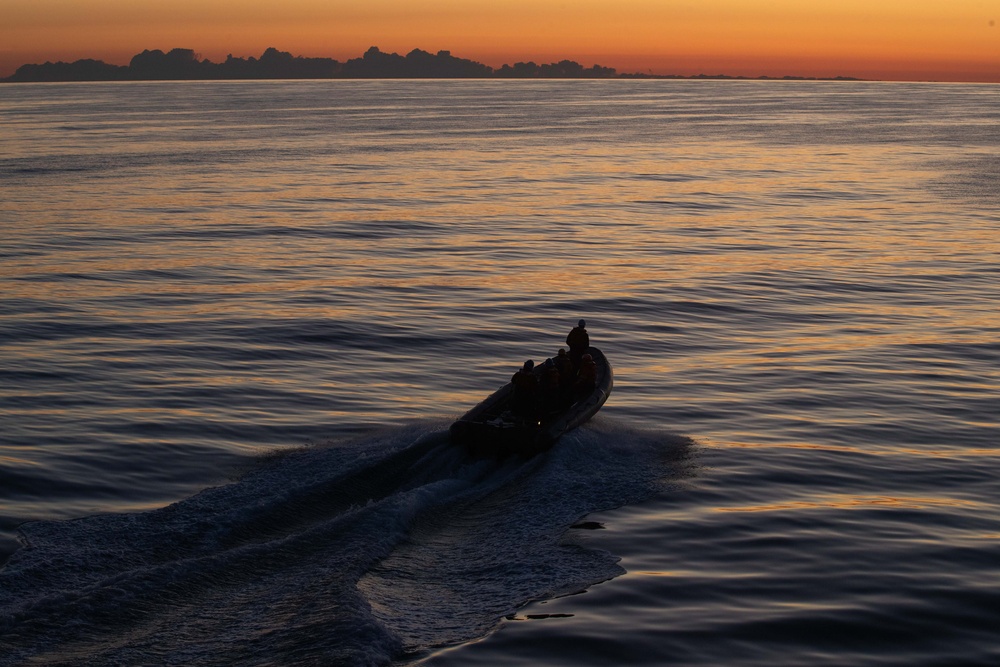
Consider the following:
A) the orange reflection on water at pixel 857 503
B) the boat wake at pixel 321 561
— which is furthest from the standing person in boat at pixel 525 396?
the orange reflection on water at pixel 857 503

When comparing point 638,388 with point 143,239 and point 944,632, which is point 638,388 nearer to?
A: point 944,632

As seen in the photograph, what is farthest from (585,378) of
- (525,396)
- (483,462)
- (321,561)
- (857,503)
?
(321,561)

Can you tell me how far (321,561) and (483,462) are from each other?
4713 mm

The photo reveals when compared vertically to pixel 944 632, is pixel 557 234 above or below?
above

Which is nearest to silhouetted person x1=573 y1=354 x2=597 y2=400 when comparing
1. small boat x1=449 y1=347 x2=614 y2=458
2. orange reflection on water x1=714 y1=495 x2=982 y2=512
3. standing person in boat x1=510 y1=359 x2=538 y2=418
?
small boat x1=449 y1=347 x2=614 y2=458

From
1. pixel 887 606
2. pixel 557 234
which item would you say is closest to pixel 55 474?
pixel 887 606

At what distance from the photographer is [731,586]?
13562mm

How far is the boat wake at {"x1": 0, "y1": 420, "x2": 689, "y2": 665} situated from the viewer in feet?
35.9

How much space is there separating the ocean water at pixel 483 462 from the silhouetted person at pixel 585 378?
80cm

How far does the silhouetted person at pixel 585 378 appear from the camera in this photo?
20359mm

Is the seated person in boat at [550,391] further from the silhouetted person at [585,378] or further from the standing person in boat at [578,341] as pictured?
the standing person in boat at [578,341]

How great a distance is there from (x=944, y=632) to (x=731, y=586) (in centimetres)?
249

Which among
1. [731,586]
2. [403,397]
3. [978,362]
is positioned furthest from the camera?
[978,362]

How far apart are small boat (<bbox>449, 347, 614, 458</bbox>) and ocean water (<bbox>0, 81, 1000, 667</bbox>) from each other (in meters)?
0.33
